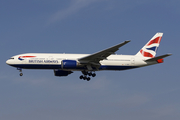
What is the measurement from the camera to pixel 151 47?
50.2 metres

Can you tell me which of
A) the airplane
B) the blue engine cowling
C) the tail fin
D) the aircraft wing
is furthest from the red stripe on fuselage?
the blue engine cowling

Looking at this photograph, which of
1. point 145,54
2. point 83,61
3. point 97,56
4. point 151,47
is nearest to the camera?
point 97,56

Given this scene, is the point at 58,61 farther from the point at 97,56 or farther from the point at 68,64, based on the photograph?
the point at 97,56

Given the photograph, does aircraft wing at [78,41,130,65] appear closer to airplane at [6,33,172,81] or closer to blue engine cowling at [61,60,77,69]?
airplane at [6,33,172,81]

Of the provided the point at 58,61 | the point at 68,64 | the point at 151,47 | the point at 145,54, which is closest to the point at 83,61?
the point at 68,64

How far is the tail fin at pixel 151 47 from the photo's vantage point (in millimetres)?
49125

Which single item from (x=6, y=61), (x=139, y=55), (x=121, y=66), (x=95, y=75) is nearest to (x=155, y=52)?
(x=139, y=55)

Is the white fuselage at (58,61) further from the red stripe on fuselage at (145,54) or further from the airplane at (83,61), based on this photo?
the red stripe on fuselage at (145,54)

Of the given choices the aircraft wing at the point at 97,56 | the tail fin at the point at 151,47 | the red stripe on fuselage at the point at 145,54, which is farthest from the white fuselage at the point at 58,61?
the tail fin at the point at 151,47

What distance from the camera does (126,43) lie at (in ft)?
121

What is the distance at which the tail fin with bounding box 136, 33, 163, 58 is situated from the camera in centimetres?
4912

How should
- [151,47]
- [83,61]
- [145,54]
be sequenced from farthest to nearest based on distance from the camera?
[151,47], [145,54], [83,61]

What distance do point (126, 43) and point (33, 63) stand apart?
14.3 meters

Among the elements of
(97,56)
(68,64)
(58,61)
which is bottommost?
(68,64)
